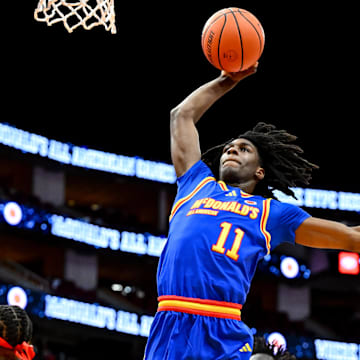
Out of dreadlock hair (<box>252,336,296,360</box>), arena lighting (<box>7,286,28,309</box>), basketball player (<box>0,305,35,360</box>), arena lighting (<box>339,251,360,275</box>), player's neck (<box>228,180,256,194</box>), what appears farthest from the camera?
arena lighting (<box>339,251,360,275</box>)

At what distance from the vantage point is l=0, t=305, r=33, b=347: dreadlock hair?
3.48 metres

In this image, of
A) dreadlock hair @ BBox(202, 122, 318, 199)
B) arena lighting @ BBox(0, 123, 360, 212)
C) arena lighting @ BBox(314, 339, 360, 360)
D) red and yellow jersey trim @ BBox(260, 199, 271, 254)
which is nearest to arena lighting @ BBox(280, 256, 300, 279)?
arena lighting @ BBox(0, 123, 360, 212)

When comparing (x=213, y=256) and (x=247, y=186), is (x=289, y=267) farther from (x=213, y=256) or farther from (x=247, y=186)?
(x=213, y=256)

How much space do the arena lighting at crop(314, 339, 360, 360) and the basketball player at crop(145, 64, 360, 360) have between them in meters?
19.8

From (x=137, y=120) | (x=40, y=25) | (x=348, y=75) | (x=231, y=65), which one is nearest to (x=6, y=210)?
(x=40, y=25)

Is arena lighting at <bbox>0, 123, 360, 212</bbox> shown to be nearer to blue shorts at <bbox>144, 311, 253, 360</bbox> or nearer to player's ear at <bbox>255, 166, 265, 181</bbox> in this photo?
A: player's ear at <bbox>255, 166, 265, 181</bbox>

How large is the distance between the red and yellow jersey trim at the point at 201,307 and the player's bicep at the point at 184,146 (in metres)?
0.89

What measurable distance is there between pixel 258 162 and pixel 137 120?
22.8 meters

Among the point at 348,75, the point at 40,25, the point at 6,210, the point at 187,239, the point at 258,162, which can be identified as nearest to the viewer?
the point at 187,239

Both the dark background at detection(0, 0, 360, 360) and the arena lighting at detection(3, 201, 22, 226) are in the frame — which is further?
the dark background at detection(0, 0, 360, 360)

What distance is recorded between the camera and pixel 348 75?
981 inches

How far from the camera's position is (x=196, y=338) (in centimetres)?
438

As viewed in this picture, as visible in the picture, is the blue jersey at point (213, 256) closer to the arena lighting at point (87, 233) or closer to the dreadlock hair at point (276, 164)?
the dreadlock hair at point (276, 164)

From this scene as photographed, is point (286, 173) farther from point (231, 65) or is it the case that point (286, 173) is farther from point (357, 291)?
point (357, 291)
